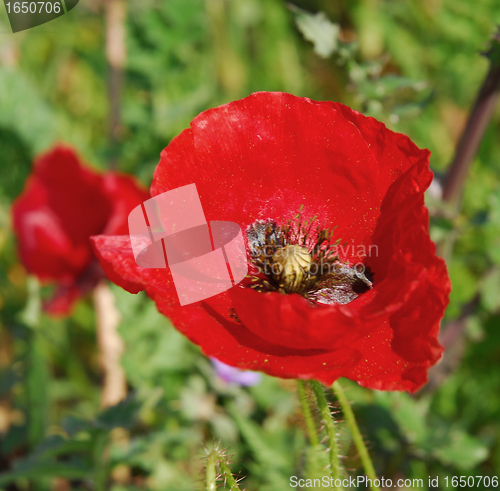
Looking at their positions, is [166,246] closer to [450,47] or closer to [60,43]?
[450,47]

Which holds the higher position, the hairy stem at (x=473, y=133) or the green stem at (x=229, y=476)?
the hairy stem at (x=473, y=133)

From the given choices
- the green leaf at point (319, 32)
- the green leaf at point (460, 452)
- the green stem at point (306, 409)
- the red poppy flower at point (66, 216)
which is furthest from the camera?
the red poppy flower at point (66, 216)

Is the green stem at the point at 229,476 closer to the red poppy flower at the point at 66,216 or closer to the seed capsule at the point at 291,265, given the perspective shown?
the seed capsule at the point at 291,265

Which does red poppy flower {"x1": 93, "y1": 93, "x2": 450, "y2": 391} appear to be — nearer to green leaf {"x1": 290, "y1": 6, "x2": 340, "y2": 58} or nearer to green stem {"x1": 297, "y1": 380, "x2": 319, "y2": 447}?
green stem {"x1": 297, "y1": 380, "x2": 319, "y2": 447}

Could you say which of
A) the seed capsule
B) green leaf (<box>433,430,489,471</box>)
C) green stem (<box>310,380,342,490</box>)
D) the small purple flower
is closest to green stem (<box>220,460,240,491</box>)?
green stem (<box>310,380,342,490</box>)

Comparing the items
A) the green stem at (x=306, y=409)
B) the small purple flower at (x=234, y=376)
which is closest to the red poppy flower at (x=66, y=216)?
the small purple flower at (x=234, y=376)

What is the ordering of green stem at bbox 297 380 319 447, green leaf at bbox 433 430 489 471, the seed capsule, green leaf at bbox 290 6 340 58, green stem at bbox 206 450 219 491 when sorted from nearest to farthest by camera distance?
green stem at bbox 206 450 219 491 < green stem at bbox 297 380 319 447 < the seed capsule < green leaf at bbox 290 6 340 58 < green leaf at bbox 433 430 489 471

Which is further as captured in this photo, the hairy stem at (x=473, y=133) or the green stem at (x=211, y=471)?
the hairy stem at (x=473, y=133)
